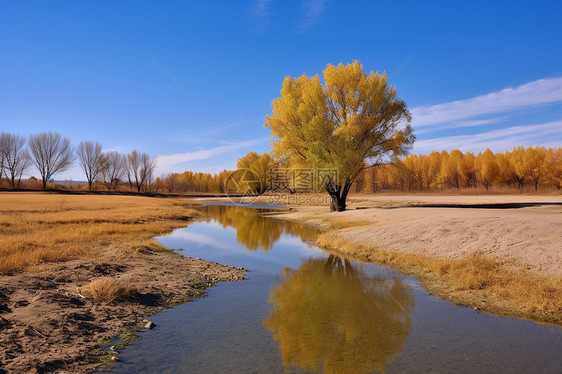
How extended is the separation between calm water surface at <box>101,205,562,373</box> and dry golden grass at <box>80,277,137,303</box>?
53.6 inches

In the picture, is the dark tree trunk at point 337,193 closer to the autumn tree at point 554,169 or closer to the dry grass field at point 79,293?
the dry grass field at point 79,293

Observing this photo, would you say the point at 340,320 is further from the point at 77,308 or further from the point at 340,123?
the point at 340,123

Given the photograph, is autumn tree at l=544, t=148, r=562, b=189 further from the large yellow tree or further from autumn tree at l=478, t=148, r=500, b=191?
the large yellow tree

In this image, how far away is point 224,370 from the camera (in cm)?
579

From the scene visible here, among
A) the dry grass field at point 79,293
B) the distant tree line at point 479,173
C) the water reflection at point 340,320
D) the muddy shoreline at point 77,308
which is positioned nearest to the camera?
the muddy shoreline at point 77,308

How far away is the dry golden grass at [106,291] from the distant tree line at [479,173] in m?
66.5

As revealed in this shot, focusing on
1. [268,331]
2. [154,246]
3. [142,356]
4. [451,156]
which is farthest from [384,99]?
[451,156]

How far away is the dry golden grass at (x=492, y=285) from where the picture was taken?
8352 millimetres

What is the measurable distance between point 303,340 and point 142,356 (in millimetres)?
3183

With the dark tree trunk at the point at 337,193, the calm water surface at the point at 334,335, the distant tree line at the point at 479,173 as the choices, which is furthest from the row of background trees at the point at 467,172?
the calm water surface at the point at 334,335

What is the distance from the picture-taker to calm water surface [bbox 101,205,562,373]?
6047 millimetres

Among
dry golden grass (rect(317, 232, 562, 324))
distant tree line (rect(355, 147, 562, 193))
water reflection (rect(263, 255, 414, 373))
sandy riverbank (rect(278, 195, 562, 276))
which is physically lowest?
water reflection (rect(263, 255, 414, 373))

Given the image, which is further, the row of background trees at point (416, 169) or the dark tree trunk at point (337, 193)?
the row of background trees at point (416, 169)

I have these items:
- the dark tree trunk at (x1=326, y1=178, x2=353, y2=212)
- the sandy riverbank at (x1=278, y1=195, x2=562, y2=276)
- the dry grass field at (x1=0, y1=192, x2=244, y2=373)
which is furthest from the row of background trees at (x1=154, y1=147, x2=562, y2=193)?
the dry grass field at (x1=0, y1=192, x2=244, y2=373)
